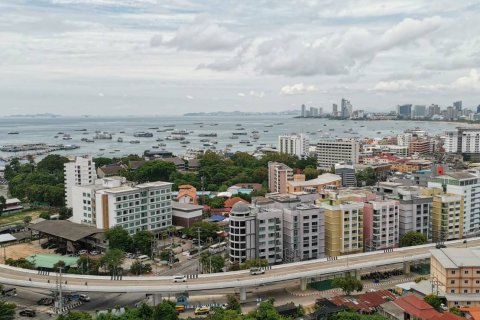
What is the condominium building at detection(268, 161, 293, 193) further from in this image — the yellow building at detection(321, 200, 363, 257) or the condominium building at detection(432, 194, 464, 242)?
the yellow building at detection(321, 200, 363, 257)

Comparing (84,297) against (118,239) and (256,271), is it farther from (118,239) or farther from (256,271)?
(256,271)

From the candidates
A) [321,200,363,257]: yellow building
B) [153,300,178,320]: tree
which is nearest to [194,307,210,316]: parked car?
[153,300,178,320]: tree

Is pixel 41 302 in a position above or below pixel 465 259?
below

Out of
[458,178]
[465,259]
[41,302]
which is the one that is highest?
[458,178]

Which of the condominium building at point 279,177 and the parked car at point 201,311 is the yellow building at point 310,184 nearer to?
the condominium building at point 279,177

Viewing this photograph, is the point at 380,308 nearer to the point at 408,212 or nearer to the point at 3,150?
the point at 408,212

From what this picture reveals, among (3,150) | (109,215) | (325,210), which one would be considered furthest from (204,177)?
(3,150)

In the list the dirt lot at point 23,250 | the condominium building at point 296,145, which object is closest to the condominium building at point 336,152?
the condominium building at point 296,145
